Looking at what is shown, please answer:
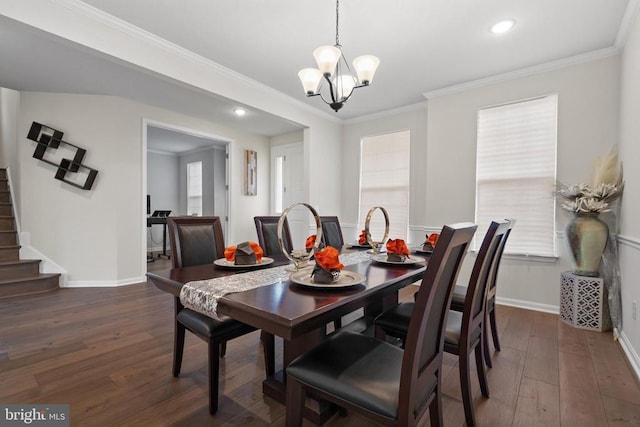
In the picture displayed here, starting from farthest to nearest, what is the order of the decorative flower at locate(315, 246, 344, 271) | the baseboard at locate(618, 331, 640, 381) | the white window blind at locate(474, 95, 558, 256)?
1. the white window blind at locate(474, 95, 558, 256)
2. the baseboard at locate(618, 331, 640, 381)
3. the decorative flower at locate(315, 246, 344, 271)

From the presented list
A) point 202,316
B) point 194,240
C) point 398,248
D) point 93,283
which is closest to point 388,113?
point 398,248

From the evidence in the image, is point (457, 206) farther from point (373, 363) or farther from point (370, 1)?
point (373, 363)

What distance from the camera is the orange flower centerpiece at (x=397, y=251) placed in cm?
185

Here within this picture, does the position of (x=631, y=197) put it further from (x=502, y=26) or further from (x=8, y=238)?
(x=8, y=238)

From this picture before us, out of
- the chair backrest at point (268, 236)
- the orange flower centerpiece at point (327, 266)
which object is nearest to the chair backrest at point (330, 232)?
the chair backrest at point (268, 236)

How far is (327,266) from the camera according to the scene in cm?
129

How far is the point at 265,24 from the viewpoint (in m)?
2.41

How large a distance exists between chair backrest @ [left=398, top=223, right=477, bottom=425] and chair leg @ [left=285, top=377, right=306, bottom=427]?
40cm

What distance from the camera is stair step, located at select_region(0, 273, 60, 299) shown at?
344 centimetres

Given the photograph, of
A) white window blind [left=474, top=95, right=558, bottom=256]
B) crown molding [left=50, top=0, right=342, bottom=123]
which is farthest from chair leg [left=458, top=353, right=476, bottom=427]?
crown molding [left=50, top=0, right=342, bottom=123]

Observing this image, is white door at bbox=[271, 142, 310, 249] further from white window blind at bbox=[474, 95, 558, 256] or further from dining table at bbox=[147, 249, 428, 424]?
dining table at bbox=[147, 249, 428, 424]

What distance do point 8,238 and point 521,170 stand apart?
6.32 m

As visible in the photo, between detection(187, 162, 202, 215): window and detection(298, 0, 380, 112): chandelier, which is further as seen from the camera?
detection(187, 162, 202, 215): window

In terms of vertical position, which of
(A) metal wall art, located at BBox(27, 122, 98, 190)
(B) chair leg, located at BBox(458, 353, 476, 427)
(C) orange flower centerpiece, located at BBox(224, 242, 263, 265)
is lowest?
(B) chair leg, located at BBox(458, 353, 476, 427)
